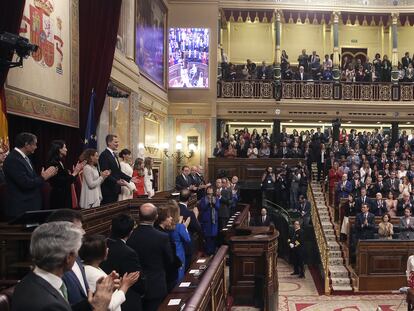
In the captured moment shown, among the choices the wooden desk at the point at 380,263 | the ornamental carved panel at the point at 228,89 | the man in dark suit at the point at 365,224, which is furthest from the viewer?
the ornamental carved panel at the point at 228,89

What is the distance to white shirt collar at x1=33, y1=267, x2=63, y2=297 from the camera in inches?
79.4

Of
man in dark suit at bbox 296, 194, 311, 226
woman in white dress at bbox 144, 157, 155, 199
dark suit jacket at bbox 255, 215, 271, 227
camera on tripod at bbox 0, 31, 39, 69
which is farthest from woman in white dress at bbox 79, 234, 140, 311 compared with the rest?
man in dark suit at bbox 296, 194, 311, 226

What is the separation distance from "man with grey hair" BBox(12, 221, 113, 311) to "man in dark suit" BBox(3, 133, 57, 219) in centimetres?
231

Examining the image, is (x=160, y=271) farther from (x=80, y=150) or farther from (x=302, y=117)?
(x=302, y=117)

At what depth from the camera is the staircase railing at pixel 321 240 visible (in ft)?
36.2

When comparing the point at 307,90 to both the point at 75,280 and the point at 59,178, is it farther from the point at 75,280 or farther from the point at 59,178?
the point at 75,280

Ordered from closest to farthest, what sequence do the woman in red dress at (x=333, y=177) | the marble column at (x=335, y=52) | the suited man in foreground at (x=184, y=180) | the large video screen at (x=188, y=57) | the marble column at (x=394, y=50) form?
the suited man in foreground at (x=184, y=180) → the woman in red dress at (x=333, y=177) → the large video screen at (x=188, y=57) → the marble column at (x=335, y=52) → the marble column at (x=394, y=50)

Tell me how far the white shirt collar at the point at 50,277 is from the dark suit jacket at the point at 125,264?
49.2 inches

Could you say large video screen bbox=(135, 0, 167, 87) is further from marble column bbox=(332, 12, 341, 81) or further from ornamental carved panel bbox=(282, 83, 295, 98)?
marble column bbox=(332, 12, 341, 81)

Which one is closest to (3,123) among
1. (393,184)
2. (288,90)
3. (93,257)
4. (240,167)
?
(93,257)

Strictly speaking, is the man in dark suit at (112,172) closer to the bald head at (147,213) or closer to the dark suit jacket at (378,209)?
the bald head at (147,213)

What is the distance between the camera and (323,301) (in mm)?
10203

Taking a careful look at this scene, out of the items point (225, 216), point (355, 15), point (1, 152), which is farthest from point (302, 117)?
point (1, 152)

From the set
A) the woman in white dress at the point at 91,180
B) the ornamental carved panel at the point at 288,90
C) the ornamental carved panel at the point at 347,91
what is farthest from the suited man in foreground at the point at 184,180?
the ornamental carved panel at the point at 347,91
